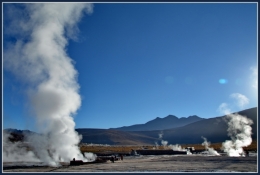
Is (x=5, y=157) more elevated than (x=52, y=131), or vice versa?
(x=52, y=131)

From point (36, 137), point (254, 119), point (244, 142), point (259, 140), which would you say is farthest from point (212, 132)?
point (259, 140)

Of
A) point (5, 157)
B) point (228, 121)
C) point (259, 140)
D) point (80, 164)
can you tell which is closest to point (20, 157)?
point (5, 157)

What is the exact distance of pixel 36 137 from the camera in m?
39.0

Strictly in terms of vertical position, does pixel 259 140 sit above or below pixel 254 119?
below

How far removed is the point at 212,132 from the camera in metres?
187

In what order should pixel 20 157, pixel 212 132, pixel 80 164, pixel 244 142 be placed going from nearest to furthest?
pixel 80 164, pixel 20 157, pixel 244 142, pixel 212 132

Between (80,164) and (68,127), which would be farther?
(68,127)

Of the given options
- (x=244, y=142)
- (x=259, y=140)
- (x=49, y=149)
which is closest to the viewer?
(x=259, y=140)

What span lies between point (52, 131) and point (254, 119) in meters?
166

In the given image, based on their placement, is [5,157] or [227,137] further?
[227,137]

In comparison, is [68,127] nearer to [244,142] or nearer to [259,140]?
[259,140]

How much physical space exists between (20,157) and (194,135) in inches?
6861

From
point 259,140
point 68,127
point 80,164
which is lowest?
point 80,164

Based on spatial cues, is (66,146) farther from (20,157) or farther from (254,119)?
(254,119)
